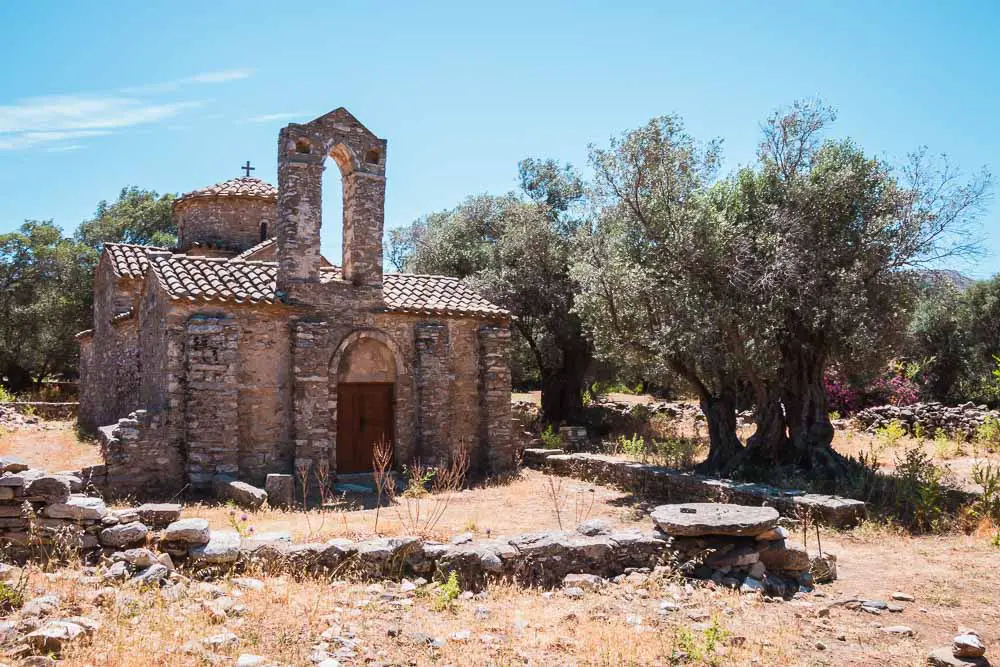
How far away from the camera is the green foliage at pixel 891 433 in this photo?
1883 centimetres

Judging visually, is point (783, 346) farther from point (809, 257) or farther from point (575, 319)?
point (575, 319)

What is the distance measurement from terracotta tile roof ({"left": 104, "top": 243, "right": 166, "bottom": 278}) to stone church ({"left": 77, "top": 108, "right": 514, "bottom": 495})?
166 cm

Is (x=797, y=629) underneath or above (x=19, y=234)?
underneath

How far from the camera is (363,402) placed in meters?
16.2

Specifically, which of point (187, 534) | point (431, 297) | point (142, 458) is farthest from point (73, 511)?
point (431, 297)

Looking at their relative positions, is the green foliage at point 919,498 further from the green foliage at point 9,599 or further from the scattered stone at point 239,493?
the green foliage at point 9,599

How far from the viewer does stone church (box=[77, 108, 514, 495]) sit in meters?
13.8

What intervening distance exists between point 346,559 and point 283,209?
9530mm

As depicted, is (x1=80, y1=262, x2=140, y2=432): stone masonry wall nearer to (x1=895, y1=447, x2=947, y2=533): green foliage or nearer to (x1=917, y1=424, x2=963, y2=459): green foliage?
(x1=895, y1=447, x2=947, y2=533): green foliage

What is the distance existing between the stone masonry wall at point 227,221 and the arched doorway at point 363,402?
354 inches

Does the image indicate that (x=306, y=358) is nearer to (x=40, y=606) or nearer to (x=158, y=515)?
(x=158, y=515)

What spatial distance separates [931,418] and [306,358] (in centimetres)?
1772

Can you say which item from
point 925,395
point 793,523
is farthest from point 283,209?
point 925,395

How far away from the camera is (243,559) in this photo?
7473 mm
